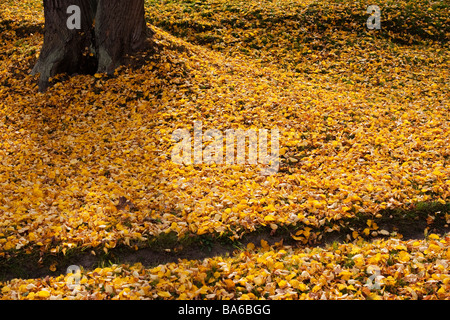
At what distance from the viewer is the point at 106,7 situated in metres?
7.62

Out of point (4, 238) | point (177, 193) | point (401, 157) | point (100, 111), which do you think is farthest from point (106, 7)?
point (401, 157)

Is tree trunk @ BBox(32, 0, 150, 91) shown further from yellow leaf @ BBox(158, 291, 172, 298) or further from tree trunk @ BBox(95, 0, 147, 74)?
yellow leaf @ BBox(158, 291, 172, 298)

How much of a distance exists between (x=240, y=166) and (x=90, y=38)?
4.74 meters

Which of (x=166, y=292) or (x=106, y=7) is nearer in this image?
(x=166, y=292)

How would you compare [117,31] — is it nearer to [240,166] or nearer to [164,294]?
[240,166]

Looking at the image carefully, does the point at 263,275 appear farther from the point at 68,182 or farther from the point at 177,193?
the point at 68,182

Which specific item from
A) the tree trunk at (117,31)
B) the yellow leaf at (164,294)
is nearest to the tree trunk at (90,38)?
the tree trunk at (117,31)

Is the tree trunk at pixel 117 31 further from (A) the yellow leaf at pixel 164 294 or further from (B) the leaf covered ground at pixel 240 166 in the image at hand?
(A) the yellow leaf at pixel 164 294

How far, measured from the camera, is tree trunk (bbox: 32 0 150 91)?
7.75 metres

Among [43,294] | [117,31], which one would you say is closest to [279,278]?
[43,294]

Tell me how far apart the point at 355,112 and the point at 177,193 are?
3.83m

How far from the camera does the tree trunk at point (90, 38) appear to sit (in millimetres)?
7746

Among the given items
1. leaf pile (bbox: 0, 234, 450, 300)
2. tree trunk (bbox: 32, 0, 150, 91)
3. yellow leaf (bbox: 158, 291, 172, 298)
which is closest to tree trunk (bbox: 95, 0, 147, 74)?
tree trunk (bbox: 32, 0, 150, 91)

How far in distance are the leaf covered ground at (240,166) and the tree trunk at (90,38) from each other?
34cm
